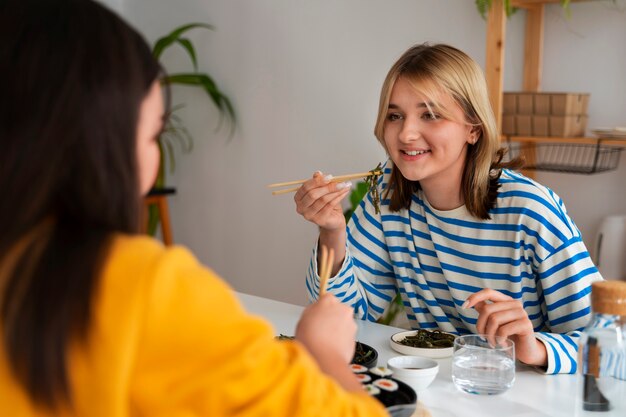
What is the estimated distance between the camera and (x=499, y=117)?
9.17ft

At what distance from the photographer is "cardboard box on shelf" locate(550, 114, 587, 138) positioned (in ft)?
8.98

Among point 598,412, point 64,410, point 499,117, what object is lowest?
point 598,412

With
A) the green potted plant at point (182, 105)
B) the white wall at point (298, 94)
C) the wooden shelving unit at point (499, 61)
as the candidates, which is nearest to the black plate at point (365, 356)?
the wooden shelving unit at point (499, 61)

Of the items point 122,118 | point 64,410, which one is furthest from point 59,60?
point 64,410

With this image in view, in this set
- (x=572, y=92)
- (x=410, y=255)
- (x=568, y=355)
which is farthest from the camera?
(x=572, y=92)

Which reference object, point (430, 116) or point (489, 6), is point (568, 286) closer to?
point (430, 116)

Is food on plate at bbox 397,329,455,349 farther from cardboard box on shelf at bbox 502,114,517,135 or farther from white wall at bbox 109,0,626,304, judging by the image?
white wall at bbox 109,0,626,304

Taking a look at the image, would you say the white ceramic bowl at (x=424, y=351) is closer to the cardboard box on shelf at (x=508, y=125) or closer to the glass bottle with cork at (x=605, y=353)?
the glass bottle with cork at (x=605, y=353)

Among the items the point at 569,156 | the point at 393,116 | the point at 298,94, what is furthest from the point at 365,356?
the point at 298,94

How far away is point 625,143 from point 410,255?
121 centimetres

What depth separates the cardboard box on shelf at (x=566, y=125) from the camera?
2738 millimetres

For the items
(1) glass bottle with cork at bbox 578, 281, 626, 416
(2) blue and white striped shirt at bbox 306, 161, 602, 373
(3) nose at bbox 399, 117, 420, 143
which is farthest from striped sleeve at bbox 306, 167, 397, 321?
(1) glass bottle with cork at bbox 578, 281, 626, 416

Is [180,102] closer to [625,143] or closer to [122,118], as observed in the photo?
[625,143]

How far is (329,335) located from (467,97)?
0.99m
